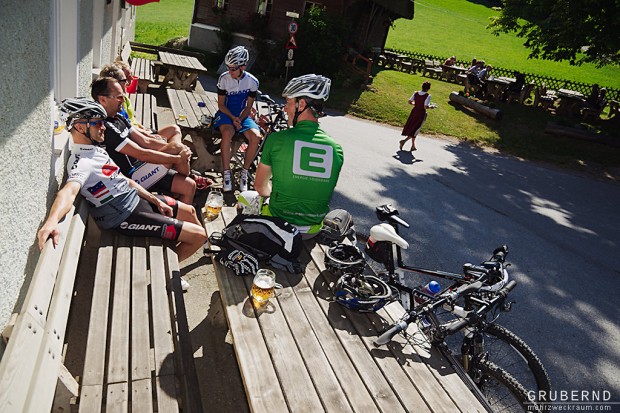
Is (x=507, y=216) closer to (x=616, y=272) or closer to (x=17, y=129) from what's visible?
(x=616, y=272)

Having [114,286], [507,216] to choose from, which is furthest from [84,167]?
[507,216]

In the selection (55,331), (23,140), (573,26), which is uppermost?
(573,26)

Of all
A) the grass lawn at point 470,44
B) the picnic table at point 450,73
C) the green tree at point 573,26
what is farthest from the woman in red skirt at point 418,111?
the grass lawn at point 470,44

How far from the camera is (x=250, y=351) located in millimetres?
2605

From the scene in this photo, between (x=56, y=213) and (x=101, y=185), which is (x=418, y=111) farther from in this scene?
(x=56, y=213)

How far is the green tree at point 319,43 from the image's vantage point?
17500 mm

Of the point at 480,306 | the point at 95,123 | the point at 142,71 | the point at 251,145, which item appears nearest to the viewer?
the point at 480,306

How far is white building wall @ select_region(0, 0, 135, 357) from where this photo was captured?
2.20 m

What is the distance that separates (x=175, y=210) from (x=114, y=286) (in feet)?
4.17

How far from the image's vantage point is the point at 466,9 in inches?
2415

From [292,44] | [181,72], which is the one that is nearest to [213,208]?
[181,72]

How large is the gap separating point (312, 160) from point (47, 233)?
1.82 metres

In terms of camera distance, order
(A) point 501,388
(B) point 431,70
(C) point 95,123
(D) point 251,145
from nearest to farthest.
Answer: (A) point 501,388, (C) point 95,123, (D) point 251,145, (B) point 431,70

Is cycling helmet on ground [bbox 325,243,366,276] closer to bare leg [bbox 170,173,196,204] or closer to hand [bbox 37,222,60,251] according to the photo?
hand [bbox 37,222,60,251]
